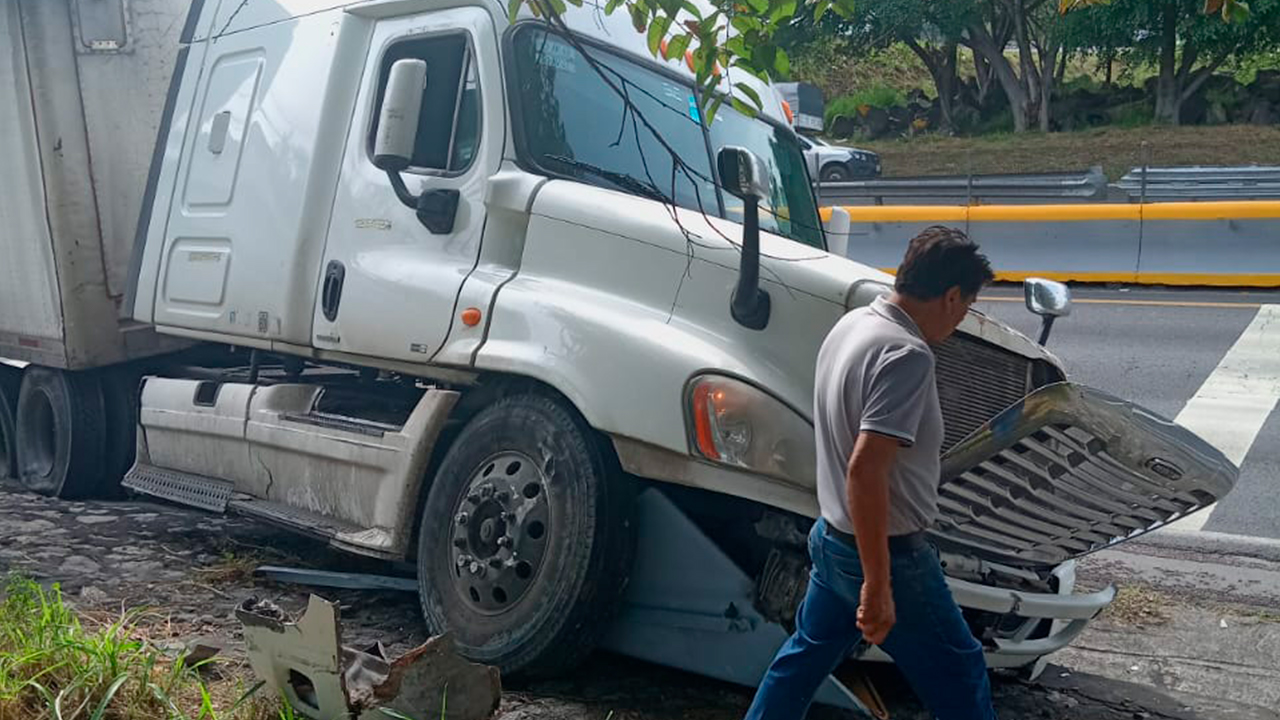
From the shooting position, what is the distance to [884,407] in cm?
351

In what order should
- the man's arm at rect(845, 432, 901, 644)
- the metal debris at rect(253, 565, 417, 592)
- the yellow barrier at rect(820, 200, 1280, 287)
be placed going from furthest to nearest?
the yellow barrier at rect(820, 200, 1280, 287), the metal debris at rect(253, 565, 417, 592), the man's arm at rect(845, 432, 901, 644)

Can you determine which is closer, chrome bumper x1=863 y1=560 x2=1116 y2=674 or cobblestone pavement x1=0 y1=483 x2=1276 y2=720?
chrome bumper x1=863 y1=560 x2=1116 y2=674

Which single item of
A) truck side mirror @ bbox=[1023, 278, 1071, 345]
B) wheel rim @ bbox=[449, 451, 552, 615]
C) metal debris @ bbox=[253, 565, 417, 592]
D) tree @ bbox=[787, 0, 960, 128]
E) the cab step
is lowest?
metal debris @ bbox=[253, 565, 417, 592]

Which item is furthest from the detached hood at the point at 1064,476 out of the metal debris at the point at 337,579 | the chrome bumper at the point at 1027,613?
the metal debris at the point at 337,579

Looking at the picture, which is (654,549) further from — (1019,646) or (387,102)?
(387,102)

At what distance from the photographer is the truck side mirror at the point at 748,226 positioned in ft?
14.6

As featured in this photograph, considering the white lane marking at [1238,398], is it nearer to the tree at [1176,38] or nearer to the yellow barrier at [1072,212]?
the yellow barrier at [1072,212]

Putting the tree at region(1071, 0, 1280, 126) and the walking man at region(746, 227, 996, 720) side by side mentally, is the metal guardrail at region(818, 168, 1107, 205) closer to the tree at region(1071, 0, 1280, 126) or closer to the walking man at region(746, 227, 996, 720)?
the walking man at region(746, 227, 996, 720)

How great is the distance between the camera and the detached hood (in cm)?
412

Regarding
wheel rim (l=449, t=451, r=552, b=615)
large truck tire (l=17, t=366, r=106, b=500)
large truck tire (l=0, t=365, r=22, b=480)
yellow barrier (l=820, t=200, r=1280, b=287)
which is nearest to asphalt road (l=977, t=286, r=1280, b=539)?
yellow barrier (l=820, t=200, r=1280, b=287)

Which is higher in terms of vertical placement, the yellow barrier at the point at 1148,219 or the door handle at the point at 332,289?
the door handle at the point at 332,289

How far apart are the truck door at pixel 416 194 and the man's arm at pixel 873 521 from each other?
2340 mm

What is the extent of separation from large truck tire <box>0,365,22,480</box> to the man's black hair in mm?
6798

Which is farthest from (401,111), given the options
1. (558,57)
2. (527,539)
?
(527,539)
